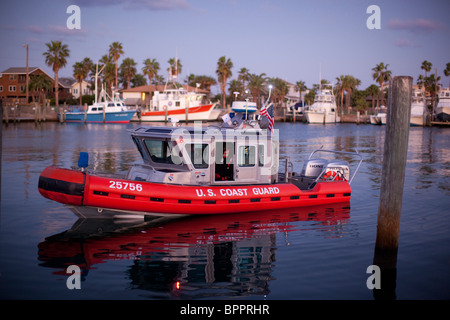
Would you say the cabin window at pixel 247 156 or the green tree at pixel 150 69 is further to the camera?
the green tree at pixel 150 69

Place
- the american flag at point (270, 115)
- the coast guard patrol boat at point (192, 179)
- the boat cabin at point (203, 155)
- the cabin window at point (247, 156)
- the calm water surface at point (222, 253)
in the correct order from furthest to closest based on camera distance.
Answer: the american flag at point (270, 115) < the cabin window at point (247, 156) < the boat cabin at point (203, 155) < the coast guard patrol boat at point (192, 179) < the calm water surface at point (222, 253)

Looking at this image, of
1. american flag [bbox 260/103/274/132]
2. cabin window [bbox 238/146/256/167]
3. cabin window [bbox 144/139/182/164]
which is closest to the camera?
cabin window [bbox 144/139/182/164]

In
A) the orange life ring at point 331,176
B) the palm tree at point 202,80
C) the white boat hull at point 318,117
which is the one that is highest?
the palm tree at point 202,80

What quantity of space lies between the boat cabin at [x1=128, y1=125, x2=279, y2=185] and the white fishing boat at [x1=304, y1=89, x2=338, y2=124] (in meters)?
71.1

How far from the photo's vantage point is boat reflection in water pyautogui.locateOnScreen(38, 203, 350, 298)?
888cm

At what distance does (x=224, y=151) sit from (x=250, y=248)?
3249 mm

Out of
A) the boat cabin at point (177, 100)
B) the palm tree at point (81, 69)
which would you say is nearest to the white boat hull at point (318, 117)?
the boat cabin at point (177, 100)

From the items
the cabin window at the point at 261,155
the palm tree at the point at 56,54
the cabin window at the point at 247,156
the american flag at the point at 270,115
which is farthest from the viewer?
the palm tree at the point at 56,54

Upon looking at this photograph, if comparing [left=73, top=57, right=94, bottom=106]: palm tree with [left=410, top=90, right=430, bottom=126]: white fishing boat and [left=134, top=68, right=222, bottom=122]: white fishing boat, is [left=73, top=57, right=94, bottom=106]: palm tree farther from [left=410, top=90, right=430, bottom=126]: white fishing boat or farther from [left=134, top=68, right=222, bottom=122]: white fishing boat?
[left=410, top=90, right=430, bottom=126]: white fishing boat

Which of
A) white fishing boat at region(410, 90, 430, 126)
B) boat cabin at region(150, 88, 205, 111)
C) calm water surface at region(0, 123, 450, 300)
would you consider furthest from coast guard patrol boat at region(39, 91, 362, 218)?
white fishing boat at region(410, 90, 430, 126)

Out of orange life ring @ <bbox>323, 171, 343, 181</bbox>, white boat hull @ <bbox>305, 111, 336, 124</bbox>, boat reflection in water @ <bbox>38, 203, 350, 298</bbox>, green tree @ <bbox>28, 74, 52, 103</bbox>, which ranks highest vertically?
green tree @ <bbox>28, 74, 52, 103</bbox>

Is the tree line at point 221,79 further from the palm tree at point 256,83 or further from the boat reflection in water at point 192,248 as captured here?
the boat reflection in water at point 192,248

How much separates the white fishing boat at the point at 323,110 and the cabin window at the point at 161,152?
72.2 m

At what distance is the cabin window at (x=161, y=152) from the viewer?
12.9 m
